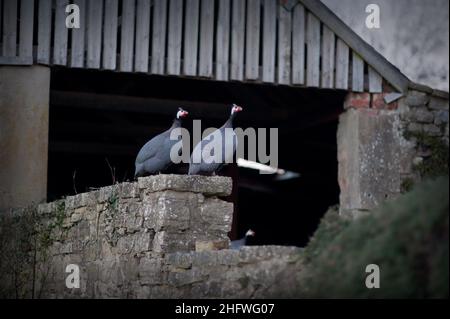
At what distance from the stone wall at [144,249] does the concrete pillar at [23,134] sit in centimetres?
82

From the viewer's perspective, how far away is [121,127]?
612 inches

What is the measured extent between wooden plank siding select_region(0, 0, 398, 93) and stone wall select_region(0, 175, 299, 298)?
2248 millimetres

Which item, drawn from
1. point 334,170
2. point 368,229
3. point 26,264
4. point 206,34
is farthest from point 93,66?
point 334,170

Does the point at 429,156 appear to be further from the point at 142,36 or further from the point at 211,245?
the point at 211,245

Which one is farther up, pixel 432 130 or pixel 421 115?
pixel 421 115

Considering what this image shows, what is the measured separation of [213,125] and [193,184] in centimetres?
773

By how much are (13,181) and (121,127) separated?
153 inches

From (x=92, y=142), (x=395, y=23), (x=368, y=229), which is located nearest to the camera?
(x=368, y=229)

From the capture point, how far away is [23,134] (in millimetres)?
11953

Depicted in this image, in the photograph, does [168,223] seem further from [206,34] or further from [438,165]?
[438,165]

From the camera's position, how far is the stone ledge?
331 inches

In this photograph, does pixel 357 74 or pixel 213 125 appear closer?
pixel 357 74

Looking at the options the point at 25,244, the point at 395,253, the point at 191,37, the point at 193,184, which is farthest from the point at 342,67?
the point at 395,253

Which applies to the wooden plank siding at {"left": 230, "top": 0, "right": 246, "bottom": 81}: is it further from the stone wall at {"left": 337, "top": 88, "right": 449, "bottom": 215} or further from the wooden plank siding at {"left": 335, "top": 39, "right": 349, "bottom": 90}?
the stone wall at {"left": 337, "top": 88, "right": 449, "bottom": 215}
